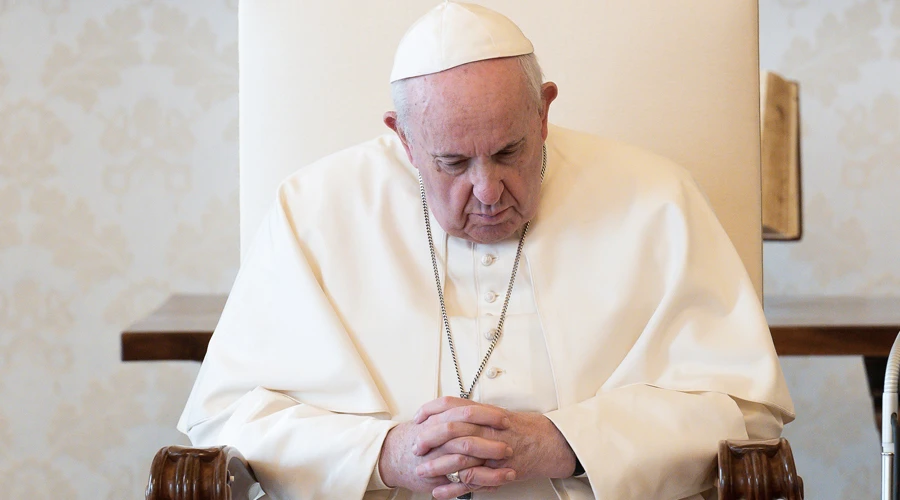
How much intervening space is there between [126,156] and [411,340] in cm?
252

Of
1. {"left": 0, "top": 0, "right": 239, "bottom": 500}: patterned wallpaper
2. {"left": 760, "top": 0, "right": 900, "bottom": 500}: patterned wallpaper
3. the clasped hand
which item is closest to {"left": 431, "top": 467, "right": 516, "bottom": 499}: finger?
the clasped hand

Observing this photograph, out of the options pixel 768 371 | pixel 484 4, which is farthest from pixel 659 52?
pixel 768 371

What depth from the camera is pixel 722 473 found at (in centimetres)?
202

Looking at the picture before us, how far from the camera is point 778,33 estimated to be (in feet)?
15.1

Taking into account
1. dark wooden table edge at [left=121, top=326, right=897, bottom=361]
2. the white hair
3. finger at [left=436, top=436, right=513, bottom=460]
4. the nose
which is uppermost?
the white hair

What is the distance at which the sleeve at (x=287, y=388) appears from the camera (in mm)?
2221

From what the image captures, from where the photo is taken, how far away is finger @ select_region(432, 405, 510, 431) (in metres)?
2.12

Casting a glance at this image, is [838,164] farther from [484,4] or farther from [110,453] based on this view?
[110,453]

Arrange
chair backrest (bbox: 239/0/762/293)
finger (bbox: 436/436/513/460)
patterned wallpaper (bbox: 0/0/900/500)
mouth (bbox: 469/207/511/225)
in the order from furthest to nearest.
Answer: patterned wallpaper (bbox: 0/0/900/500)
chair backrest (bbox: 239/0/762/293)
mouth (bbox: 469/207/511/225)
finger (bbox: 436/436/513/460)

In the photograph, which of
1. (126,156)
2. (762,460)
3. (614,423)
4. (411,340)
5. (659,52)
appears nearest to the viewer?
(762,460)

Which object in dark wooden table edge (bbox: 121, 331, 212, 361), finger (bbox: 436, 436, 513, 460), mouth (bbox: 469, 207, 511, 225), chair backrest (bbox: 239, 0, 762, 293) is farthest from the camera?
dark wooden table edge (bbox: 121, 331, 212, 361)

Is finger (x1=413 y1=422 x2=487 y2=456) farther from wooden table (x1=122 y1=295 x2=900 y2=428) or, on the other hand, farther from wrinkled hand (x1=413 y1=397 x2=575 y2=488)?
wooden table (x1=122 y1=295 x2=900 y2=428)

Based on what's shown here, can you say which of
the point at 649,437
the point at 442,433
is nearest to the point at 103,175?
the point at 442,433

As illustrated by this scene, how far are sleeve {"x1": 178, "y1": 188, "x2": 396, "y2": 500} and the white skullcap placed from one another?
0.51 m
